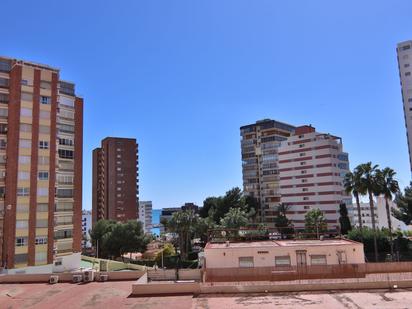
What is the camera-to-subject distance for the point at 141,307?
24547mm

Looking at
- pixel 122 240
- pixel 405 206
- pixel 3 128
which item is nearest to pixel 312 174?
pixel 405 206

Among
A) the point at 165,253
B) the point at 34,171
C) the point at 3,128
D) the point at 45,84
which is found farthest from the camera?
the point at 165,253

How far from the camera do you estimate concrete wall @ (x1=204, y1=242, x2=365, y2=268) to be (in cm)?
3317

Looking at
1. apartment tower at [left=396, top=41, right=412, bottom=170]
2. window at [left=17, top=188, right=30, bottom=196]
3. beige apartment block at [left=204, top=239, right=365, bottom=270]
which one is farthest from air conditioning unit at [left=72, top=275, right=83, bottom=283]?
apartment tower at [left=396, top=41, right=412, bottom=170]

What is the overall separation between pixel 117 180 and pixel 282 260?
114555 millimetres

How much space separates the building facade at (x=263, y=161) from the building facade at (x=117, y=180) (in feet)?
137

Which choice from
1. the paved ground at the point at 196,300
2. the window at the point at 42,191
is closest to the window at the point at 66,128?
the window at the point at 42,191

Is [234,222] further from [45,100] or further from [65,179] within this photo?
[45,100]

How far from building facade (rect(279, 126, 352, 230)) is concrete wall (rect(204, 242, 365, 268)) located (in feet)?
217

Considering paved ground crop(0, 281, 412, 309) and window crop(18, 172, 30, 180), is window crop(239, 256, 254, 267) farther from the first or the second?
window crop(18, 172, 30, 180)

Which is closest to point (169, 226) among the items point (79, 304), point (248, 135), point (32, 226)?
point (32, 226)

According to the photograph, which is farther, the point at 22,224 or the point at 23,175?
the point at 23,175

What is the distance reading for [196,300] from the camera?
25.8 m

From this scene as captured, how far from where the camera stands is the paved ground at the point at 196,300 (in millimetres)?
23750
